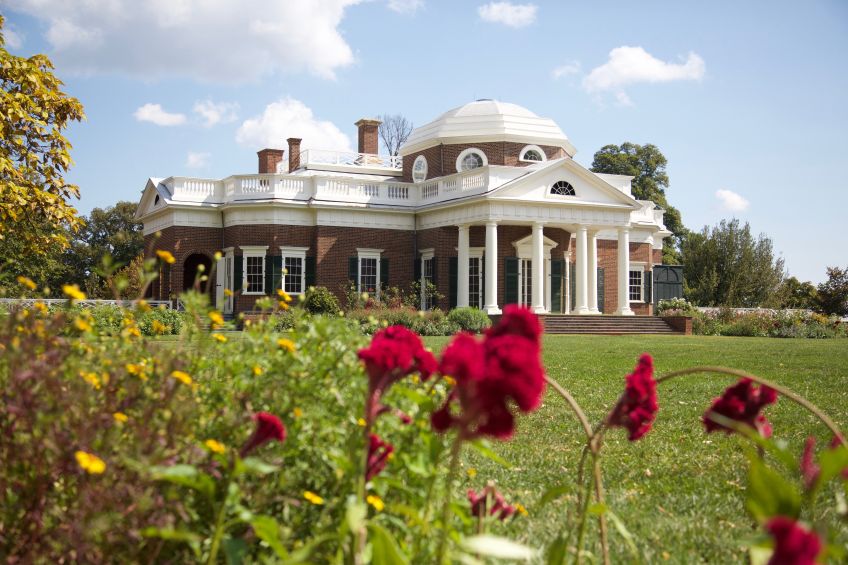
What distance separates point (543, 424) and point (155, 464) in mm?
6349

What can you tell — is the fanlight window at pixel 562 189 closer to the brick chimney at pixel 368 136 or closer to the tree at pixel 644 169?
the brick chimney at pixel 368 136

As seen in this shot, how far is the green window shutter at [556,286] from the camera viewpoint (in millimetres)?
32469

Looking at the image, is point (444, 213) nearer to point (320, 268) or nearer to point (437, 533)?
point (320, 268)

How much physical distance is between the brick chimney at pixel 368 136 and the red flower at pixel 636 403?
36746mm

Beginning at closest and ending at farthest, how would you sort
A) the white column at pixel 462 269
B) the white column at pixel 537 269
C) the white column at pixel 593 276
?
the white column at pixel 537 269 < the white column at pixel 462 269 < the white column at pixel 593 276

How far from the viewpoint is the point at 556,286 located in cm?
3253

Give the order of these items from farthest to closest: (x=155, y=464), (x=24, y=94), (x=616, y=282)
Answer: (x=616, y=282)
(x=24, y=94)
(x=155, y=464)

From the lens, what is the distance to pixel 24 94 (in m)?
13.5

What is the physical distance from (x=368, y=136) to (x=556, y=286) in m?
12.7

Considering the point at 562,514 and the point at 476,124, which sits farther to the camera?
the point at 476,124

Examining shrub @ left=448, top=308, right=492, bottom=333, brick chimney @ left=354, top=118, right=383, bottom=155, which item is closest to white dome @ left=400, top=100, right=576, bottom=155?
brick chimney @ left=354, top=118, right=383, bottom=155

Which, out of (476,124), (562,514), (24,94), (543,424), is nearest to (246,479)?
(562,514)

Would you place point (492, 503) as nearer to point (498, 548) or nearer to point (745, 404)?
point (745, 404)

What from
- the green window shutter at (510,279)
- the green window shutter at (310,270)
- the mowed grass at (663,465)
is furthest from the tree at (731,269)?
the mowed grass at (663,465)
